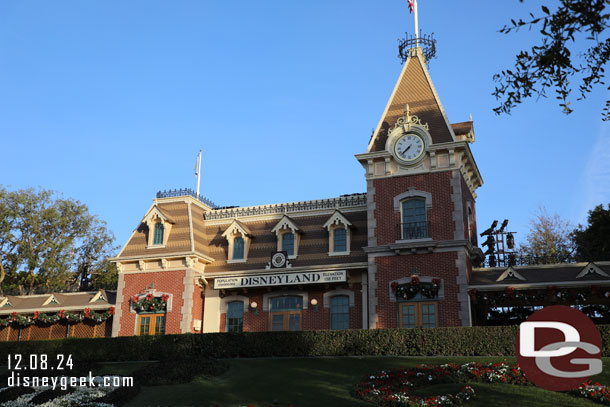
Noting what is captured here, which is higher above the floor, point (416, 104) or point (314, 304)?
point (416, 104)

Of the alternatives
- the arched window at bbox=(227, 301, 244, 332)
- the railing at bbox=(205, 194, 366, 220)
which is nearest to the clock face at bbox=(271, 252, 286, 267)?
the arched window at bbox=(227, 301, 244, 332)

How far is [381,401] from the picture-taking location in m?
15.9

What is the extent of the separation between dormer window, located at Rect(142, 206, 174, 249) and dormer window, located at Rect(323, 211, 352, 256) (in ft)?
27.4

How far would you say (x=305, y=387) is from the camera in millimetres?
17828

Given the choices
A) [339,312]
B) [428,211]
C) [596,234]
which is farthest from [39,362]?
[596,234]

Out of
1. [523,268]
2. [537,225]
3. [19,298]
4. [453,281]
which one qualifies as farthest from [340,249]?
[537,225]

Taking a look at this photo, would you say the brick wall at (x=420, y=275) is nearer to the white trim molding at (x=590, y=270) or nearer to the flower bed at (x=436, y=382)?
the white trim molding at (x=590, y=270)

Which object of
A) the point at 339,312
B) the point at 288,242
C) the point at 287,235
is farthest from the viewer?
the point at 287,235

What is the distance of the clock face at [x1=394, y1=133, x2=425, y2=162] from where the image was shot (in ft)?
89.4

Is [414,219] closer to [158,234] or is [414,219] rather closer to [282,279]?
[282,279]

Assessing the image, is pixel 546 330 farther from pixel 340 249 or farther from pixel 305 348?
pixel 340 249

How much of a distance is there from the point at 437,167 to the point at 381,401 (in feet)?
44.3

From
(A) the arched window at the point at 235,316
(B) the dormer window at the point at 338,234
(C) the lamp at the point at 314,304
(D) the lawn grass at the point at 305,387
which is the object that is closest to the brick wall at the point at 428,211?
(B) the dormer window at the point at 338,234

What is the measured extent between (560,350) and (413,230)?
11818 mm
